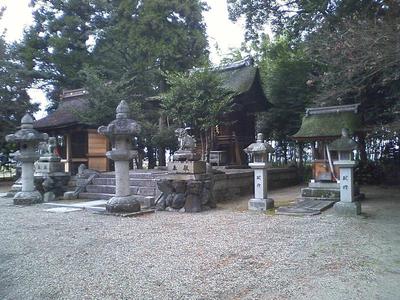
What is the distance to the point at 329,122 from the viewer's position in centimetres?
1206

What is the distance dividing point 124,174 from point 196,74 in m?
7.39

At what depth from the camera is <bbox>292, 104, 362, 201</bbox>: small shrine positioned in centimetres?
1150

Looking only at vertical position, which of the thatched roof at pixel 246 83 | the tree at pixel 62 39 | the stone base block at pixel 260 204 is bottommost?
the stone base block at pixel 260 204

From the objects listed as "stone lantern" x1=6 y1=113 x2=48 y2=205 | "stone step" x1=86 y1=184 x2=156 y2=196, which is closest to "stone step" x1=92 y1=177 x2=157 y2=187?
"stone step" x1=86 y1=184 x2=156 y2=196

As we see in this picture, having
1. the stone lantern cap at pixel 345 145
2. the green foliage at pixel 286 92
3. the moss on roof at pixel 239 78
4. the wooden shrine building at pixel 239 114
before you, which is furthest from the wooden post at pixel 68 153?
the stone lantern cap at pixel 345 145

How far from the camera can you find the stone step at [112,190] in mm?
12201

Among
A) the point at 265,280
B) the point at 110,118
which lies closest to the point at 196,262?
the point at 265,280

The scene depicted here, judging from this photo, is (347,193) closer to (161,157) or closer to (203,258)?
(203,258)

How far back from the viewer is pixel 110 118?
17641 mm

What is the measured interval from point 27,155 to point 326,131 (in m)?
10.1

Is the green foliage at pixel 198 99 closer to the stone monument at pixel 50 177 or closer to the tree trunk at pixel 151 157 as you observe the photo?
the stone monument at pixel 50 177

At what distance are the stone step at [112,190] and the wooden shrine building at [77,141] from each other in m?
6.15

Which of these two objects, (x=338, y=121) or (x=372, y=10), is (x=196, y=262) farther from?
(x=372, y=10)

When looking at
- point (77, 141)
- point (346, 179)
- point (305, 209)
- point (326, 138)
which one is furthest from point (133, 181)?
point (77, 141)
